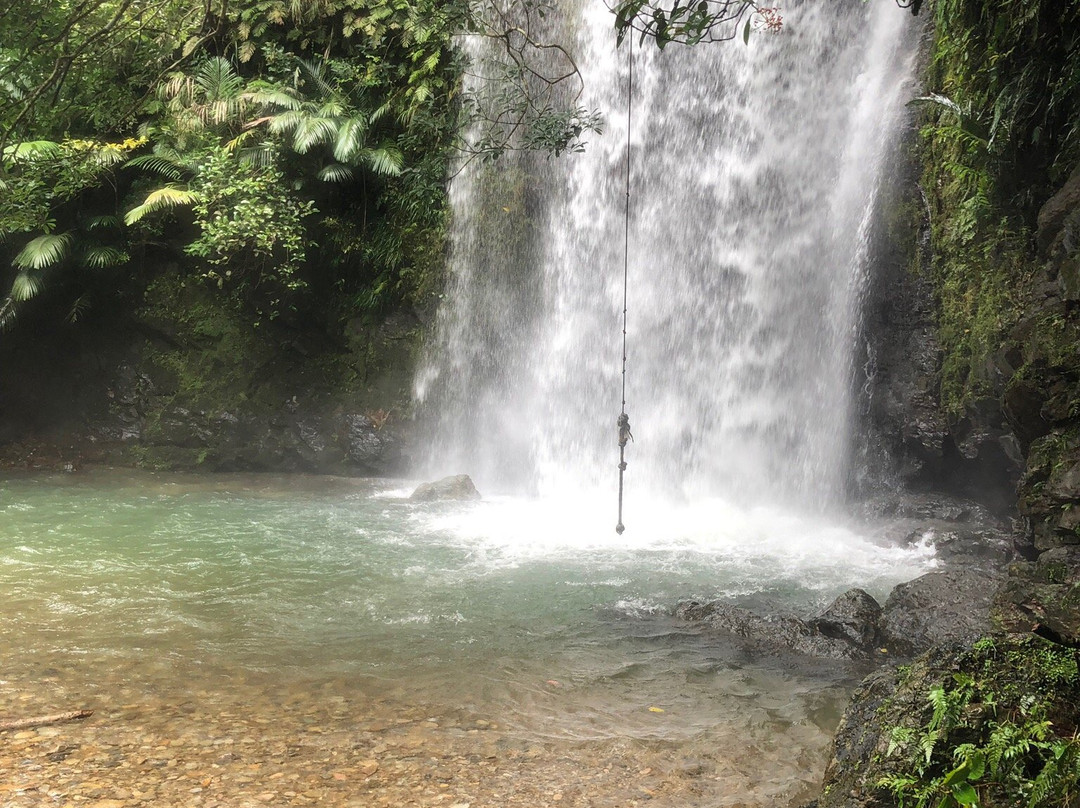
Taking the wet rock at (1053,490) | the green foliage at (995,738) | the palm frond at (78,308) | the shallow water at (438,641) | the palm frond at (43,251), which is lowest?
the shallow water at (438,641)

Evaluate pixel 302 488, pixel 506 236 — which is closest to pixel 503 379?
pixel 506 236

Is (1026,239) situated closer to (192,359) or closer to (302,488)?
(302,488)

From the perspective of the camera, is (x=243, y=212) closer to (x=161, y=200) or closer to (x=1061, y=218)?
(x=161, y=200)

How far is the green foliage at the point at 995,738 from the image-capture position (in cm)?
281

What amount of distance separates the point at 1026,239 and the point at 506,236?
789 centimetres

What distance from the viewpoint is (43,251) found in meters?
12.2

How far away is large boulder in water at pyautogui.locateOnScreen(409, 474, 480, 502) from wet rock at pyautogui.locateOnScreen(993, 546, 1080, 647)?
772 cm

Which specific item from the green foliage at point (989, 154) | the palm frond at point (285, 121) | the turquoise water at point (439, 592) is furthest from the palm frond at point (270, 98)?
the green foliage at point (989, 154)

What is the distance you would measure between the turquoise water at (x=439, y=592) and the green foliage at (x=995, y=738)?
6.28 ft

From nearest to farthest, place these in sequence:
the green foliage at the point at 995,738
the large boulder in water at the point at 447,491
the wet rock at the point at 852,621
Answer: the green foliage at the point at 995,738 < the wet rock at the point at 852,621 < the large boulder in water at the point at 447,491

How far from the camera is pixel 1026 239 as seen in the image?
8273mm

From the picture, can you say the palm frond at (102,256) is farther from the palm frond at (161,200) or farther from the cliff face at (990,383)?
the cliff face at (990,383)

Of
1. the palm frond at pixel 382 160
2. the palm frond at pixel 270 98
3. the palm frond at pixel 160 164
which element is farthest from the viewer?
the palm frond at pixel 382 160

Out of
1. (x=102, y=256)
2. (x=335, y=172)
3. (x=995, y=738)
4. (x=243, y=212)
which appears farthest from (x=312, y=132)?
(x=995, y=738)
